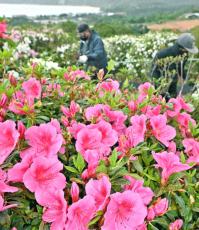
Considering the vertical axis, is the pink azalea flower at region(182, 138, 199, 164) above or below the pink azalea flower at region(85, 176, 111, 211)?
below

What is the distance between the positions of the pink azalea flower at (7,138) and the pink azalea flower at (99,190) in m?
0.26

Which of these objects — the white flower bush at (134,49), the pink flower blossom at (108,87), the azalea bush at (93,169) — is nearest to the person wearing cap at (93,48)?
the white flower bush at (134,49)

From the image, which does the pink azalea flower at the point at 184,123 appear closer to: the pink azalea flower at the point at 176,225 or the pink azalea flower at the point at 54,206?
the pink azalea flower at the point at 176,225

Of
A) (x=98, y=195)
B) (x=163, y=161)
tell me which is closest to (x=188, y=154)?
(x=163, y=161)

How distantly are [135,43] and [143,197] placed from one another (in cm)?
1093

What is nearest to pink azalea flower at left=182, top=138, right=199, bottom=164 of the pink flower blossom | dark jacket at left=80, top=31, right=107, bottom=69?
the pink flower blossom

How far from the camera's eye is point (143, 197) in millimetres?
1439

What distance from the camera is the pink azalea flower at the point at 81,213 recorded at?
1.31m

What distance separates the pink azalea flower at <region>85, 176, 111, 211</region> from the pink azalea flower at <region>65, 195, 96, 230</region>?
0.08ft

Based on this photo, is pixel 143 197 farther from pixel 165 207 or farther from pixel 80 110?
pixel 80 110

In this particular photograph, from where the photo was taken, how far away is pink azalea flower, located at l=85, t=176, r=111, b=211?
4.40 feet

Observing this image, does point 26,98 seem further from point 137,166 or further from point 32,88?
point 137,166

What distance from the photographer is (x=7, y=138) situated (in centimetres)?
150

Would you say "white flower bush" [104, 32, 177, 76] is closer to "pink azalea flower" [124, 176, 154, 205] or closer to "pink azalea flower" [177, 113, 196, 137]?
"pink azalea flower" [177, 113, 196, 137]
